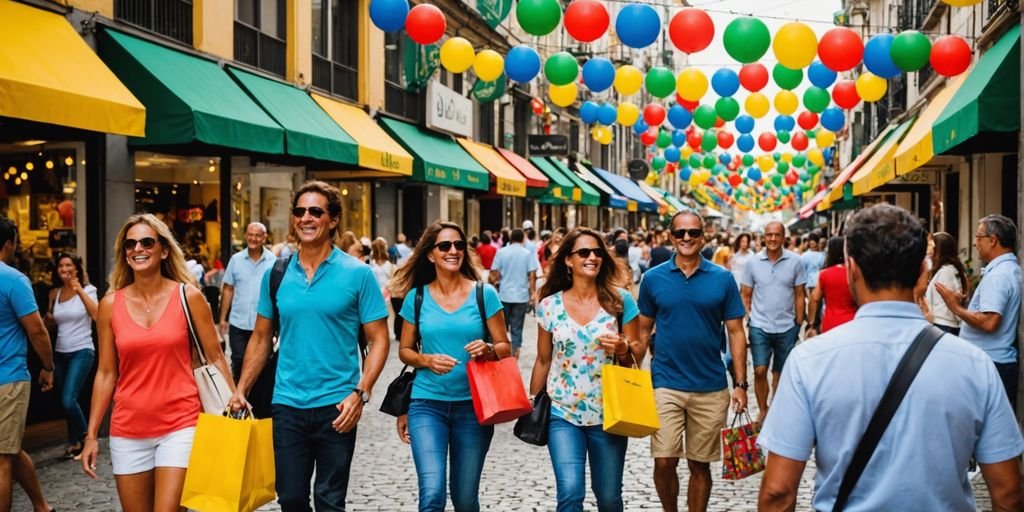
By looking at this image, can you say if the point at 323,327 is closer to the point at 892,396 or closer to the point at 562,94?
the point at 892,396

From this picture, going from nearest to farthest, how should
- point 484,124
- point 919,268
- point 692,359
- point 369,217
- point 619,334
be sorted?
point 919,268 → point 619,334 → point 692,359 → point 369,217 → point 484,124

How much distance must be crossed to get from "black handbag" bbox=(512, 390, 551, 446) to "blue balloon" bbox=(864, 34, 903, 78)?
9.02 metres

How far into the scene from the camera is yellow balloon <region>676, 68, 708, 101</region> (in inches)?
637

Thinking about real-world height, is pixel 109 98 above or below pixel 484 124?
below

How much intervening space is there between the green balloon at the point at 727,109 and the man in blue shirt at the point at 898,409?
1754cm

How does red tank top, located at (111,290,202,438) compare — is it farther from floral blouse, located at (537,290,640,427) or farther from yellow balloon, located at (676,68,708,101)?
yellow balloon, located at (676,68,708,101)

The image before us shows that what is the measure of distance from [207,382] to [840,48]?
985 cm

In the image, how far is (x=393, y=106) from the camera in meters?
21.3

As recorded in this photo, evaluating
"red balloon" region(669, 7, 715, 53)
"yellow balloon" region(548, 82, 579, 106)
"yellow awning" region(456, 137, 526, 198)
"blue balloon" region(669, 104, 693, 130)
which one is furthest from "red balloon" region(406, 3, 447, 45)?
"yellow awning" region(456, 137, 526, 198)

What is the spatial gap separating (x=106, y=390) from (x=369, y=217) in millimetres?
16460

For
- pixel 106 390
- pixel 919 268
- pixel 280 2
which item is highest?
pixel 280 2

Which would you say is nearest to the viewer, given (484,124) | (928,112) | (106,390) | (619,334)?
(106,390)

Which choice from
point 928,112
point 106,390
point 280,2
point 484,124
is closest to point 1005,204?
point 928,112

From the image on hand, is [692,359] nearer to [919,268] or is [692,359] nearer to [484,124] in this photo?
[919,268]
